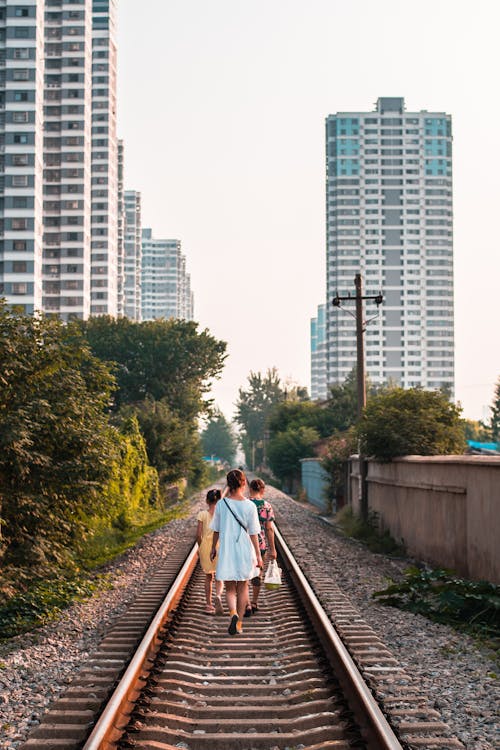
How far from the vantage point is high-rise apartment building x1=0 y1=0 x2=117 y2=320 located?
102312mm

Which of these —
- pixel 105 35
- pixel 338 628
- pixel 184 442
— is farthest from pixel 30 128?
pixel 338 628

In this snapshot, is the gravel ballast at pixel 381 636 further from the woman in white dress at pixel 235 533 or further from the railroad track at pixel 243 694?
the woman in white dress at pixel 235 533

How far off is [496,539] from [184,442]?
29.5m

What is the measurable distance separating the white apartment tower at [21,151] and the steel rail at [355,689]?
95.2 m

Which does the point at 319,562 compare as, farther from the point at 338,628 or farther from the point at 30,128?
the point at 30,128

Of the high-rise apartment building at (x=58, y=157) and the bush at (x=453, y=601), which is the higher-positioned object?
the high-rise apartment building at (x=58, y=157)

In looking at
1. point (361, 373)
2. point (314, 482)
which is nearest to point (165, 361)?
point (314, 482)

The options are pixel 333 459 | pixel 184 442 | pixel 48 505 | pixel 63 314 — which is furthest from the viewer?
pixel 63 314

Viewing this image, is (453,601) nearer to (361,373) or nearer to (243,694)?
(243,694)

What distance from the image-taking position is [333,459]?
3603 cm

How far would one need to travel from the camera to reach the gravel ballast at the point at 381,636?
6590mm

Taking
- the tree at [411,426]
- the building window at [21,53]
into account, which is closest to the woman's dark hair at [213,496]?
the tree at [411,426]

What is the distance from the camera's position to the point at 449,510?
15.5 metres

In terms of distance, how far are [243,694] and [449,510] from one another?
9026 mm
